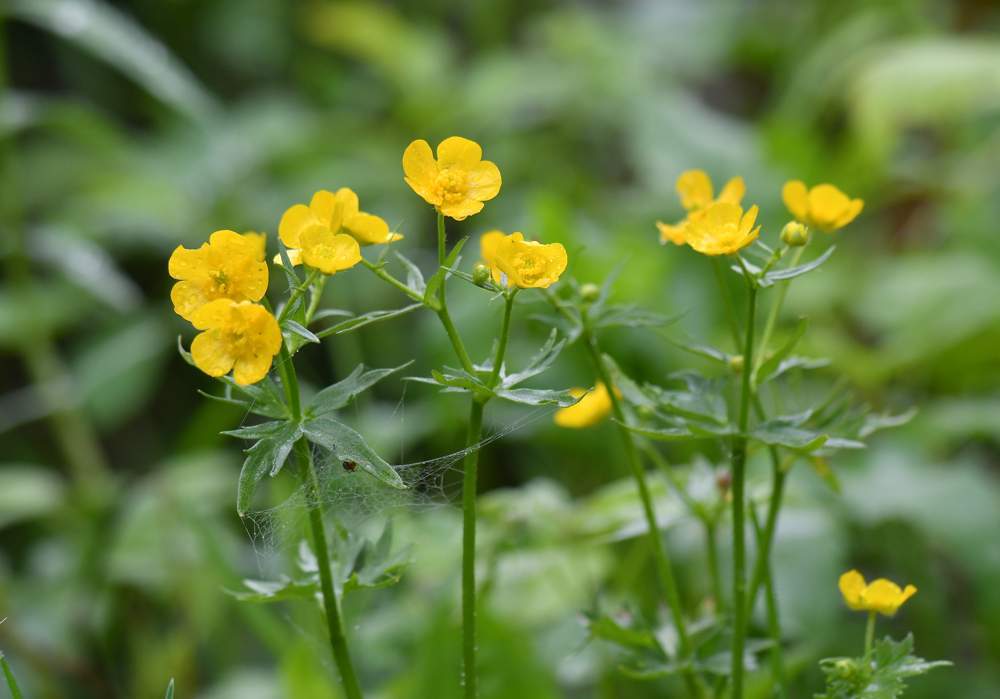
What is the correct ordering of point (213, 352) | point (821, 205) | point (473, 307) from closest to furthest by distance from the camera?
point (213, 352), point (821, 205), point (473, 307)

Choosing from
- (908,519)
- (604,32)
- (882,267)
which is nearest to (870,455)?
(908,519)

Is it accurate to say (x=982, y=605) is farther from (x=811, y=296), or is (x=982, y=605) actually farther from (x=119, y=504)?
(x=119, y=504)

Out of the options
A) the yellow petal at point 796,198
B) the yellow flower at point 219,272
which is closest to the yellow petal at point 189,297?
the yellow flower at point 219,272

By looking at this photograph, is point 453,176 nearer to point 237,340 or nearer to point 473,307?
point 237,340

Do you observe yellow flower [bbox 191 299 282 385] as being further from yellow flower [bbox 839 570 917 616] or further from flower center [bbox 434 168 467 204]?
yellow flower [bbox 839 570 917 616]

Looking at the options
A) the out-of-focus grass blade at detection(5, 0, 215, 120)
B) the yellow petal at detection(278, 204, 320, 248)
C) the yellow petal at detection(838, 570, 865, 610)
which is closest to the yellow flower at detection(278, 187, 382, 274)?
the yellow petal at detection(278, 204, 320, 248)

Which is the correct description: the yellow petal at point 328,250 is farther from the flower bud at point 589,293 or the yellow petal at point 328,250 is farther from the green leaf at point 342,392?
the flower bud at point 589,293

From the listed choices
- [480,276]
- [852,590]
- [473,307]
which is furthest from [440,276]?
[473,307]
